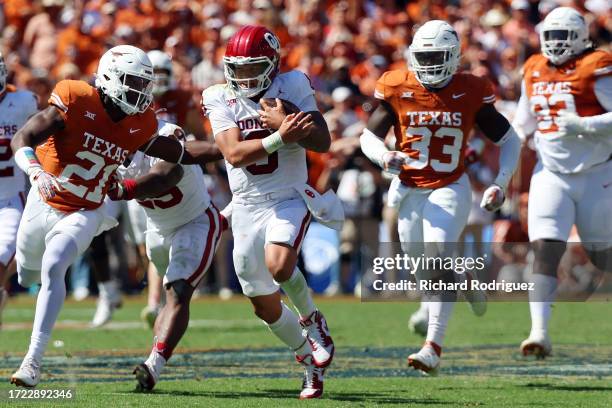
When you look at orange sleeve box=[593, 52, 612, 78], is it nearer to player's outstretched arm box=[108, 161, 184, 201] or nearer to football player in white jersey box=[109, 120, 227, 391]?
football player in white jersey box=[109, 120, 227, 391]

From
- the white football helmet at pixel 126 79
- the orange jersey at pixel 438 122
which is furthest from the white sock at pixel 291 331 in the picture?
the orange jersey at pixel 438 122

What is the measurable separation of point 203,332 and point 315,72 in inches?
199

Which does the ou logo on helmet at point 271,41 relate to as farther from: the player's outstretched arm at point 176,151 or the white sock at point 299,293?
the white sock at point 299,293

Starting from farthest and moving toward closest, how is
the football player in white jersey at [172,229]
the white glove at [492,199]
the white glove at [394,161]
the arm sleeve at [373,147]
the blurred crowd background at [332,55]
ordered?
the blurred crowd background at [332,55] → the arm sleeve at [373,147] → the white glove at [492,199] → the white glove at [394,161] → the football player in white jersey at [172,229]

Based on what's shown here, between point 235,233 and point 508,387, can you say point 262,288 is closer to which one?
point 235,233

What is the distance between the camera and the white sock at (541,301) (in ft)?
26.8

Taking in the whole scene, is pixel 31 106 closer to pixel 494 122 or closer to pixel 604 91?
pixel 494 122

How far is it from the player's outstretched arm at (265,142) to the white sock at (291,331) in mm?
898

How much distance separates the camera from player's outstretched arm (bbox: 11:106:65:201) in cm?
653

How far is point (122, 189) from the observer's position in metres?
7.26

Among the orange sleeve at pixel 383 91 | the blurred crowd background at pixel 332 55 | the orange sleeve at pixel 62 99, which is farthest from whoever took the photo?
the blurred crowd background at pixel 332 55


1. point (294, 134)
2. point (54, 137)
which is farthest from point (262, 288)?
point (54, 137)

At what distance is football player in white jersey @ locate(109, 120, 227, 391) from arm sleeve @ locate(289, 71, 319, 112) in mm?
886

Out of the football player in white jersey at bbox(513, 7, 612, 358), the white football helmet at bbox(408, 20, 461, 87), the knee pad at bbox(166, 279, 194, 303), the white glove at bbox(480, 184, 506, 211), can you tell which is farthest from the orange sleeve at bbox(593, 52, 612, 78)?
the knee pad at bbox(166, 279, 194, 303)
